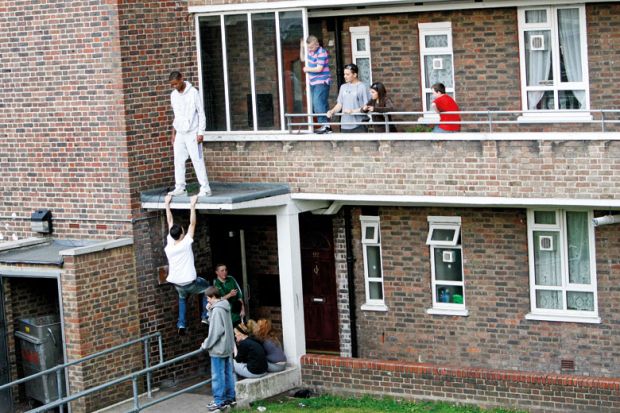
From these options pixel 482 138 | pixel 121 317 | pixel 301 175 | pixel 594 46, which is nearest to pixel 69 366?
pixel 121 317

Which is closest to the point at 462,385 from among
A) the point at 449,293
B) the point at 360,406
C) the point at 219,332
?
the point at 360,406

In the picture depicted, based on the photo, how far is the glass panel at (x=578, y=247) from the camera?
23.0 metres

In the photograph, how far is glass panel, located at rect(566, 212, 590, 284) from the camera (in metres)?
23.0

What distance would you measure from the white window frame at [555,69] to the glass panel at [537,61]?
0.16 ft

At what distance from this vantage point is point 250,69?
24172 millimetres

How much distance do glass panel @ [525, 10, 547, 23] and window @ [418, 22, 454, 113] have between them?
125cm

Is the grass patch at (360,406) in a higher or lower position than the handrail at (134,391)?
lower

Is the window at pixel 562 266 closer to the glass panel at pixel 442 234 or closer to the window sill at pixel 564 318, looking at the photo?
the window sill at pixel 564 318

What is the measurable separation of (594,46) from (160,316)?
7563 millimetres

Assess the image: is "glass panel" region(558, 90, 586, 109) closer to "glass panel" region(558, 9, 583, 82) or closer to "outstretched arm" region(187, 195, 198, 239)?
"glass panel" region(558, 9, 583, 82)

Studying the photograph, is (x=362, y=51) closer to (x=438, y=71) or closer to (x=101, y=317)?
(x=438, y=71)

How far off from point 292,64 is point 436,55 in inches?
85.1

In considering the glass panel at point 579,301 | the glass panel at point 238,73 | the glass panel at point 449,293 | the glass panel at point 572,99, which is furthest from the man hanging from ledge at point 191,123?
the glass panel at point 579,301

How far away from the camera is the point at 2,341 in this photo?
2406 cm
